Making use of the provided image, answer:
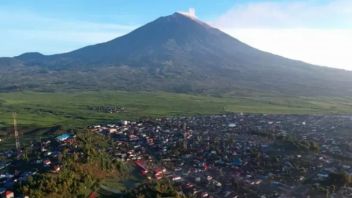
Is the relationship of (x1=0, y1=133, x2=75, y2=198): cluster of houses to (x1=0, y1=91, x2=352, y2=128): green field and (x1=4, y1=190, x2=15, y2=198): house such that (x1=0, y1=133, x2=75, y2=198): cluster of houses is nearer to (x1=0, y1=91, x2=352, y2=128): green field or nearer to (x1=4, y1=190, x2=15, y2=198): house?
(x1=4, y1=190, x2=15, y2=198): house

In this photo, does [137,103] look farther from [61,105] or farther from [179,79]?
[179,79]

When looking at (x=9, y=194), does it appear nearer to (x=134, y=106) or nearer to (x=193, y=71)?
(x=134, y=106)

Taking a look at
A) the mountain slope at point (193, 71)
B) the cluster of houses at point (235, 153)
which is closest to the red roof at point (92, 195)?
the cluster of houses at point (235, 153)

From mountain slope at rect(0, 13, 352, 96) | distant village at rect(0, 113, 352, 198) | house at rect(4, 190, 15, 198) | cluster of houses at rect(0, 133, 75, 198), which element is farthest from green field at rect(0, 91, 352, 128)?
house at rect(4, 190, 15, 198)

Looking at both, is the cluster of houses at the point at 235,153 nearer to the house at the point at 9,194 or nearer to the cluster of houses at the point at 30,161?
the cluster of houses at the point at 30,161

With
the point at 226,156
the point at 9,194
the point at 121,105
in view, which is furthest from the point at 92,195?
the point at 121,105
